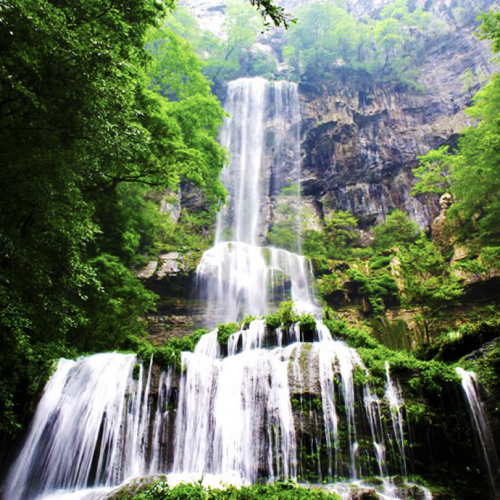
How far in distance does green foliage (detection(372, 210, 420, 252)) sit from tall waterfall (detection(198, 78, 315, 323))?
4568 mm

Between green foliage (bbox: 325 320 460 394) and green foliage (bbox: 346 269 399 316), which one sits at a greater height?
green foliage (bbox: 346 269 399 316)

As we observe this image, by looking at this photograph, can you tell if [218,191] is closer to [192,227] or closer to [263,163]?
[192,227]

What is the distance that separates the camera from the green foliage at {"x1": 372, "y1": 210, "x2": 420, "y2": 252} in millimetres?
19297

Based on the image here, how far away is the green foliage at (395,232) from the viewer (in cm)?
1930

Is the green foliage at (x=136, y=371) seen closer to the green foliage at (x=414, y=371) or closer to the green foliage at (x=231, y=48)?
the green foliage at (x=414, y=371)

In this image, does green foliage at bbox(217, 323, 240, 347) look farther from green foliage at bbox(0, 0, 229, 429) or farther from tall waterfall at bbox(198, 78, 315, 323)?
tall waterfall at bbox(198, 78, 315, 323)

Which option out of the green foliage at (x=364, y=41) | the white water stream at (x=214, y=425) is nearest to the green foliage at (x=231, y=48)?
the green foliage at (x=364, y=41)

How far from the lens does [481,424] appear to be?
272 inches

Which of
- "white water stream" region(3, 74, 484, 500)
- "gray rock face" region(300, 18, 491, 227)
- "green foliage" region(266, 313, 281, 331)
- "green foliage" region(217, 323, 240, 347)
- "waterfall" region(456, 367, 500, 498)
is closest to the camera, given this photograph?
"waterfall" region(456, 367, 500, 498)

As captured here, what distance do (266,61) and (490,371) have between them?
3477 centimetres

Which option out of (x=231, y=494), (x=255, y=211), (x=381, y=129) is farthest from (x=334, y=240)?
(x=231, y=494)

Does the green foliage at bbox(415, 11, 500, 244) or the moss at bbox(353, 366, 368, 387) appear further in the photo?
the green foliage at bbox(415, 11, 500, 244)

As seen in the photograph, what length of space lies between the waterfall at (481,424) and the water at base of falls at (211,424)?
142cm

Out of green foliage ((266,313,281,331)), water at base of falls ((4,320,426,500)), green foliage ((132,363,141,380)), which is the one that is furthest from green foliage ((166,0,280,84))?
water at base of falls ((4,320,426,500))
